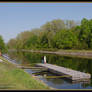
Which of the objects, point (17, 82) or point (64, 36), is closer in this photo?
point (17, 82)

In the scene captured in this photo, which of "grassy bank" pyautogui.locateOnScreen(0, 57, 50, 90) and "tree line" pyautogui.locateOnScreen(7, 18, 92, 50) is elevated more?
"grassy bank" pyautogui.locateOnScreen(0, 57, 50, 90)

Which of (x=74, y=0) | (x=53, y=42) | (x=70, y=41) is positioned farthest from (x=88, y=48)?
(x=74, y=0)

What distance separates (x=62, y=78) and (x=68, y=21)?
74.2 meters

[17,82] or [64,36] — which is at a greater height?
[17,82]

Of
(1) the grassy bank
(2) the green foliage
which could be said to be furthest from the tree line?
(1) the grassy bank

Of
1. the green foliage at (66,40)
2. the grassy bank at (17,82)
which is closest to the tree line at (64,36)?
the green foliage at (66,40)

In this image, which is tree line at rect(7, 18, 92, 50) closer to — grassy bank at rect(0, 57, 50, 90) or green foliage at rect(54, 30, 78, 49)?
green foliage at rect(54, 30, 78, 49)

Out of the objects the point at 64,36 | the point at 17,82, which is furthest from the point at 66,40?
the point at 17,82

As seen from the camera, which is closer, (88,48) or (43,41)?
(88,48)

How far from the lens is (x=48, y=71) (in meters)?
24.7

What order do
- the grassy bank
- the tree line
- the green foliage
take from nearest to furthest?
the grassy bank, the tree line, the green foliage

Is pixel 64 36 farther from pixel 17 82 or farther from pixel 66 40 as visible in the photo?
pixel 17 82

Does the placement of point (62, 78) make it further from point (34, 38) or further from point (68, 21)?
point (34, 38)

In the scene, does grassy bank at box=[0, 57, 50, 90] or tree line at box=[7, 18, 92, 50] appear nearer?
grassy bank at box=[0, 57, 50, 90]
